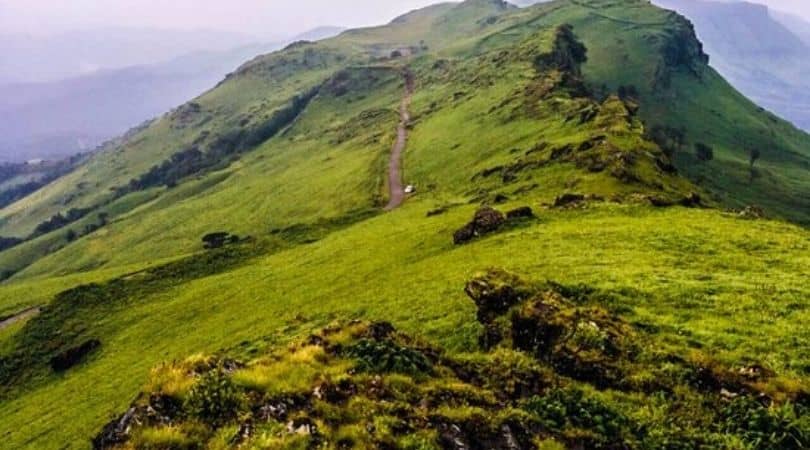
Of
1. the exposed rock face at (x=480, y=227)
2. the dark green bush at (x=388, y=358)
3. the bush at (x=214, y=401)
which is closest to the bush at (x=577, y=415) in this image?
the dark green bush at (x=388, y=358)

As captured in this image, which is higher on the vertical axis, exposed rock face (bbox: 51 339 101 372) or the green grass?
the green grass

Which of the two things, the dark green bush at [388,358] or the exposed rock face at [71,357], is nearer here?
the dark green bush at [388,358]

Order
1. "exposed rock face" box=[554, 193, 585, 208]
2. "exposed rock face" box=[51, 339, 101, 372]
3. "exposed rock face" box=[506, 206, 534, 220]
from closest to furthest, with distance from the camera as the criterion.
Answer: "exposed rock face" box=[506, 206, 534, 220]
"exposed rock face" box=[51, 339, 101, 372]
"exposed rock face" box=[554, 193, 585, 208]

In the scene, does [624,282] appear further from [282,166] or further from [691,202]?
[282,166]

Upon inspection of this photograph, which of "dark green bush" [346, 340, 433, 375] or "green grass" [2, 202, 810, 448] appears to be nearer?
"dark green bush" [346, 340, 433, 375]

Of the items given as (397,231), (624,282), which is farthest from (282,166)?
(624,282)

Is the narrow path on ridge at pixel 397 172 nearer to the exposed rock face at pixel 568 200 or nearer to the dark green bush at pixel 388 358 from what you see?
the exposed rock face at pixel 568 200

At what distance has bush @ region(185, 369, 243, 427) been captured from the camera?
15.6m

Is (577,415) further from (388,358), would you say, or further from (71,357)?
(71,357)

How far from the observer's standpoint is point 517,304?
78.8ft

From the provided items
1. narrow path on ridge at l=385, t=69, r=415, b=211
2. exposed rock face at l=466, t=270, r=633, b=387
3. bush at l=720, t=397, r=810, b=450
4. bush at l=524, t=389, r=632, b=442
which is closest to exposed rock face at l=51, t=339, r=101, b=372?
exposed rock face at l=466, t=270, r=633, b=387

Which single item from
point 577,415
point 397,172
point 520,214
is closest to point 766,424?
point 577,415

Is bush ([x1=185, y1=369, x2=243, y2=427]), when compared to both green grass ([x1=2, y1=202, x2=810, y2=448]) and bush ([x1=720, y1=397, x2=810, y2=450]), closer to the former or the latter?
bush ([x1=720, y1=397, x2=810, y2=450])

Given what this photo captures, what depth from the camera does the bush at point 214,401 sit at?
1558cm
